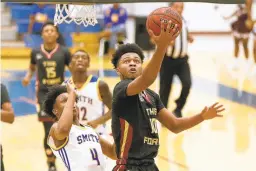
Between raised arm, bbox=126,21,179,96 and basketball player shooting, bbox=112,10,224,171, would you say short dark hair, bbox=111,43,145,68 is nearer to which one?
basketball player shooting, bbox=112,10,224,171

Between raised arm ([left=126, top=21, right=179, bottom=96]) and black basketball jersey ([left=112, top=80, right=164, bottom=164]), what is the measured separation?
27 centimetres

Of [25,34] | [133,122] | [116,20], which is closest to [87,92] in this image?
[133,122]

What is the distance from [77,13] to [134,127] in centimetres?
140

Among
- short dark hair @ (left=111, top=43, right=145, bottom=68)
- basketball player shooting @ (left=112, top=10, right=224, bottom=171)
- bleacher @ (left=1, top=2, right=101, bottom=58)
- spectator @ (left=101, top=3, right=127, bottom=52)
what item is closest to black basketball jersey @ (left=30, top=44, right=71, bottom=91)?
short dark hair @ (left=111, top=43, right=145, bottom=68)

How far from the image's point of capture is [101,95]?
637 centimetres

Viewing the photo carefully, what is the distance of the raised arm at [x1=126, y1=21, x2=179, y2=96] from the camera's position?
3607mm

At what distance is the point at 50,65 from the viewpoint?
7.30 metres

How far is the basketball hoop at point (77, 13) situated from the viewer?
16.1 ft

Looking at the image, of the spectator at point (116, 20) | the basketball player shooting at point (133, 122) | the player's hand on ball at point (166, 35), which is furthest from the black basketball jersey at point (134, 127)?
the spectator at point (116, 20)

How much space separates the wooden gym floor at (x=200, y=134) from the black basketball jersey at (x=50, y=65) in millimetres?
1086

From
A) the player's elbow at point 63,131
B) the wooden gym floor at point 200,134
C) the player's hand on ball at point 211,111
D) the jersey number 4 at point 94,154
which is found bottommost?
the wooden gym floor at point 200,134

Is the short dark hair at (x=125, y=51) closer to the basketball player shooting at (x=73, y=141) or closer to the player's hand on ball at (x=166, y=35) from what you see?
the basketball player shooting at (x=73, y=141)

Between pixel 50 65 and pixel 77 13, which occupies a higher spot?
pixel 77 13

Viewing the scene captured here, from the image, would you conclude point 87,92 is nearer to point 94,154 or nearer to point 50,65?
point 50,65
